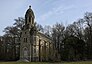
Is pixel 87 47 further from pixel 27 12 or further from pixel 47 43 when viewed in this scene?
pixel 27 12

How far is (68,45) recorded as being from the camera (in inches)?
2504

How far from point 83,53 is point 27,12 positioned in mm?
22129

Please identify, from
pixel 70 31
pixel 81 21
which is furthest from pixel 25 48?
pixel 81 21

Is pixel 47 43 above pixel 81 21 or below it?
below

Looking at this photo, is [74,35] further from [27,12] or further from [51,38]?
[27,12]

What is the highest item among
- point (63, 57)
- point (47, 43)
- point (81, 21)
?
point (81, 21)

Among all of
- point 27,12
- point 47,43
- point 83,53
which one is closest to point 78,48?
point 83,53

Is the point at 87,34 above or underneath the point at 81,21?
underneath

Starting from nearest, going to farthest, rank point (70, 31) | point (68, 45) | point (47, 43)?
point (68, 45) < point (70, 31) < point (47, 43)

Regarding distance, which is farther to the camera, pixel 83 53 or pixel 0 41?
pixel 0 41

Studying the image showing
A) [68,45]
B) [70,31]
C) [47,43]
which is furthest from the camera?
[47,43]

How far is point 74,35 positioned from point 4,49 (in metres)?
27.5

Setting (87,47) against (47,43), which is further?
(47,43)

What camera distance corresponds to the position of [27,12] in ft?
216
